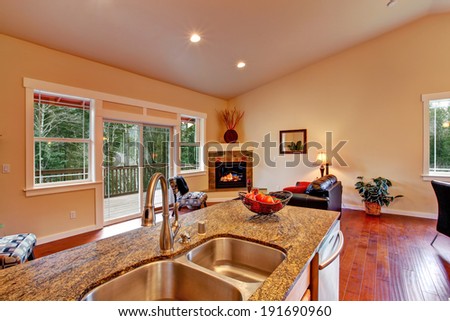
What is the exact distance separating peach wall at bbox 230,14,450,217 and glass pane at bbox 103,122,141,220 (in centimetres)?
353

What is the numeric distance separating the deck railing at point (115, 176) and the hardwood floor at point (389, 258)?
641mm

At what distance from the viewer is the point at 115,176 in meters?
4.17

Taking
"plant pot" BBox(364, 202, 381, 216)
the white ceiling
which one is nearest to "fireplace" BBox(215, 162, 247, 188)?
the white ceiling

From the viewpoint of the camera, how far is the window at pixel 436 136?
14.1ft

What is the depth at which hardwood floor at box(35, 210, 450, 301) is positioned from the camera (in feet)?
6.93

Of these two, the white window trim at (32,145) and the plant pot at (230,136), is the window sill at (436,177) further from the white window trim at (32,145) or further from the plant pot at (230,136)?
the white window trim at (32,145)

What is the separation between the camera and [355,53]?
498 centimetres

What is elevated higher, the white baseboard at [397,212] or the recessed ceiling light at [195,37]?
the recessed ceiling light at [195,37]

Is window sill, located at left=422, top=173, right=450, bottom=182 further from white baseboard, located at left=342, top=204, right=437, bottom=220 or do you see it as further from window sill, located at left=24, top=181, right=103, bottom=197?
window sill, located at left=24, top=181, right=103, bottom=197

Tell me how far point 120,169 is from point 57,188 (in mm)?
1087

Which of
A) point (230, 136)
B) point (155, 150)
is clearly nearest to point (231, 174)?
point (230, 136)

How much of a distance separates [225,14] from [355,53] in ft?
Result: 11.1

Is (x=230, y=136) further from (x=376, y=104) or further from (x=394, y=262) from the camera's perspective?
(x=394, y=262)

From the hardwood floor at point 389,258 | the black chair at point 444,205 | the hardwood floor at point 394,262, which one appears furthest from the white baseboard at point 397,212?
the black chair at point 444,205
